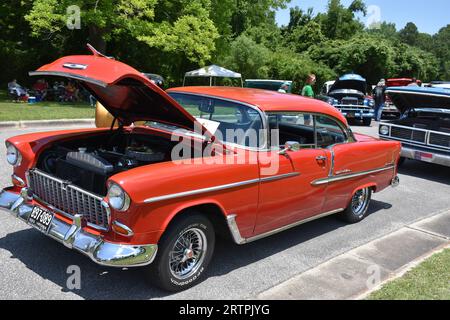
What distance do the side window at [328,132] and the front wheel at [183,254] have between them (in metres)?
1.90

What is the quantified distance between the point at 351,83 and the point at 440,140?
30.3 feet

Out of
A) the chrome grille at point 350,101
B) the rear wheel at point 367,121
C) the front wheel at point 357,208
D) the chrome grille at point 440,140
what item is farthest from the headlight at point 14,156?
the rear wheel at point 367,121

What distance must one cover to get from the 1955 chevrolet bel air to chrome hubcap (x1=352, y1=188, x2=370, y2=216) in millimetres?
420

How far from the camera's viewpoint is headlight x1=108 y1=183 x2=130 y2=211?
3.10m

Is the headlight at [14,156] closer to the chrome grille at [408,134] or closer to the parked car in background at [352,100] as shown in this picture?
the chrome grille at [408,134]

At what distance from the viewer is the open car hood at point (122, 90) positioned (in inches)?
136

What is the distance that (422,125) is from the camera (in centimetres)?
877

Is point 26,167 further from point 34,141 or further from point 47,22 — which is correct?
point 47,22

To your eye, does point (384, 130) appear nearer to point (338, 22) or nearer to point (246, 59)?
point (246, 59)

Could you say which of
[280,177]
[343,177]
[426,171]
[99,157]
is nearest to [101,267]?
[99,157]
